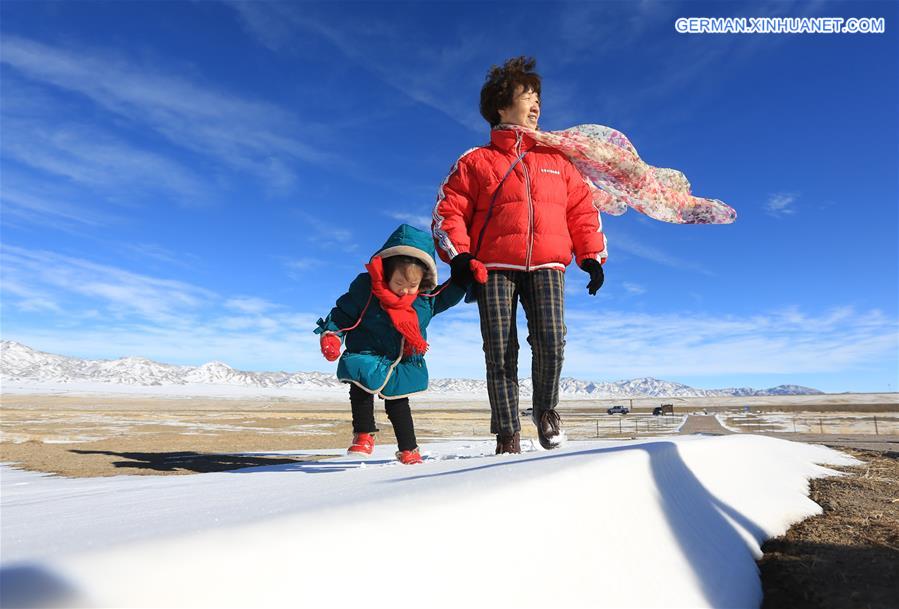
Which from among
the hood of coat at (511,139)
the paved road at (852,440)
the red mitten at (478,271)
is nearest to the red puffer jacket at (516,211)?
the hood of coat at (511,139)

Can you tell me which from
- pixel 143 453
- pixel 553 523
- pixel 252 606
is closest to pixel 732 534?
pixel 553 523

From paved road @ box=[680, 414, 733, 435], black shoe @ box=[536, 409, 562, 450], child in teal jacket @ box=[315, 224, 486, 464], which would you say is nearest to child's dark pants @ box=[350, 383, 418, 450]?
child in teal jacket @ box=[315, 224, 486, 464]

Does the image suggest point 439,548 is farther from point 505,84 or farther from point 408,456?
point 505,84

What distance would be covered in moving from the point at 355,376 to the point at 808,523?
78.5 inches

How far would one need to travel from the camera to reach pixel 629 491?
99 centimetres

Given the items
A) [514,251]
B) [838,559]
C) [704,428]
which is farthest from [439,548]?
[704,428]

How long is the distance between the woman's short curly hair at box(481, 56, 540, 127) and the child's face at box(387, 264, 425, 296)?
108 cm

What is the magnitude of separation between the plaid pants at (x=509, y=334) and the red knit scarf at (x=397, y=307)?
36 cm

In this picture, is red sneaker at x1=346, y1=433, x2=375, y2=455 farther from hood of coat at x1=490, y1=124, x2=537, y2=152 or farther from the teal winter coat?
hood of coat at x1=490, y1=124, x2=537, y2=152

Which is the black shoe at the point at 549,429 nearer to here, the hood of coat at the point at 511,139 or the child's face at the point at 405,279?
the child's face at the point at 405,279

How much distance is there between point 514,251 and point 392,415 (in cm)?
111

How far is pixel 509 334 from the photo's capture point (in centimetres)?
263

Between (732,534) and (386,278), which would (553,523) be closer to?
(732,534)

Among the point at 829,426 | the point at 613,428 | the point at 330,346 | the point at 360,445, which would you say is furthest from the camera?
the point at 613,428
